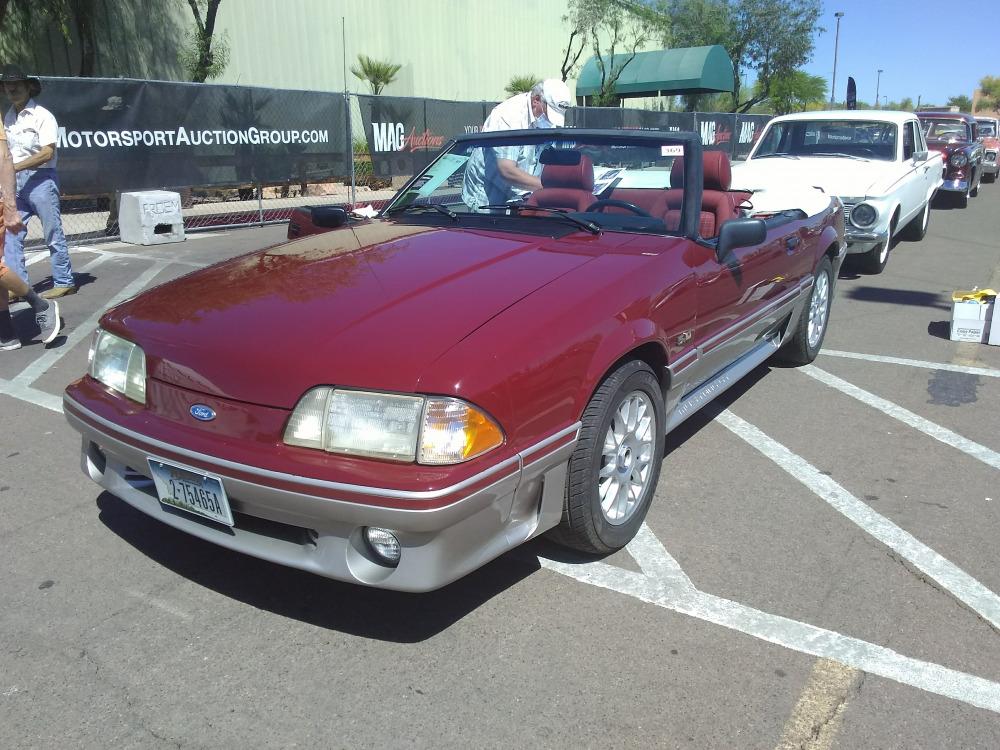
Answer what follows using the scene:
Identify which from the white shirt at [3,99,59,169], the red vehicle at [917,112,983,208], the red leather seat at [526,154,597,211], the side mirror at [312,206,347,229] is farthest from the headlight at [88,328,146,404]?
the red vehicle at [917,112,983,208]

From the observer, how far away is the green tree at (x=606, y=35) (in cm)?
3194

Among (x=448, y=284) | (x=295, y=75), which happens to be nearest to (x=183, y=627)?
(x=448, y=284)

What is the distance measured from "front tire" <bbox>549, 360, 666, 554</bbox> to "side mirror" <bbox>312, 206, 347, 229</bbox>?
6.73 feet

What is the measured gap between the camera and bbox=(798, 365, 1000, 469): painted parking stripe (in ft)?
13.9

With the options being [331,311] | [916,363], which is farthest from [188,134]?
[331,311]

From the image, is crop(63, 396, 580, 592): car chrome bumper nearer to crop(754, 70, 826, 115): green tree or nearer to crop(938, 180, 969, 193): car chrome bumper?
crop(938, 180, 969, 193): car chrome bumper

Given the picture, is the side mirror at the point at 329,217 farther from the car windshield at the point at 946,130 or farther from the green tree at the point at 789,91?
the green tree at the point at 789,91

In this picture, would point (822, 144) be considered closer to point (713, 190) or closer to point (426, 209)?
point (713, 190)

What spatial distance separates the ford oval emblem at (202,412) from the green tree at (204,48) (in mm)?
18676

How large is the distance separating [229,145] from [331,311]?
9487mm

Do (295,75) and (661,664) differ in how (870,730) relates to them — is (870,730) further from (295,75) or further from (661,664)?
(295,75)

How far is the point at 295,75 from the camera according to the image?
72.7ft

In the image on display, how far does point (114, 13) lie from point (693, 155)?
18219mm

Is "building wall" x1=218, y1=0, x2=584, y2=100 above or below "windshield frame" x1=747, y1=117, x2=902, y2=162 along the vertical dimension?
above
